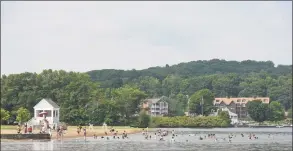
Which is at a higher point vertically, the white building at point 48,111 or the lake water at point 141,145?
the white building at point 48,111

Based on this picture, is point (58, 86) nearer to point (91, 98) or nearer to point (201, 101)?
point (91, 98)

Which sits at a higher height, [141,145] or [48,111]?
[48,111]

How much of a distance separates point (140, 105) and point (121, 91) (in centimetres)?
639

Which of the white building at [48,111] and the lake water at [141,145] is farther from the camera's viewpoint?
the white building at [48,111]

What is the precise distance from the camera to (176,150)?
52.7 meters

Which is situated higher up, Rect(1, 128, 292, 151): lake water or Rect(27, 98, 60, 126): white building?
Rect(27, 98, 60, 126): white building

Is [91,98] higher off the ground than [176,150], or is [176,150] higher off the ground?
[91,98]

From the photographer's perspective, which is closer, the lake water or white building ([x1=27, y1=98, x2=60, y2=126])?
the lake water

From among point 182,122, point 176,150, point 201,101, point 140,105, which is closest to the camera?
point 176,150

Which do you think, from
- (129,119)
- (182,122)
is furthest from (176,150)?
(182,122)

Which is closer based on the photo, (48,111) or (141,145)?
(141,145)

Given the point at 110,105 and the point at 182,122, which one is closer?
the point at 110,105

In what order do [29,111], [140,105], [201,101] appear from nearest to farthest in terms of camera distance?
[29,111] → [140,105] → [201,101]

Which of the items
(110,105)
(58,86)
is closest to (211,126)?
(110,105)
